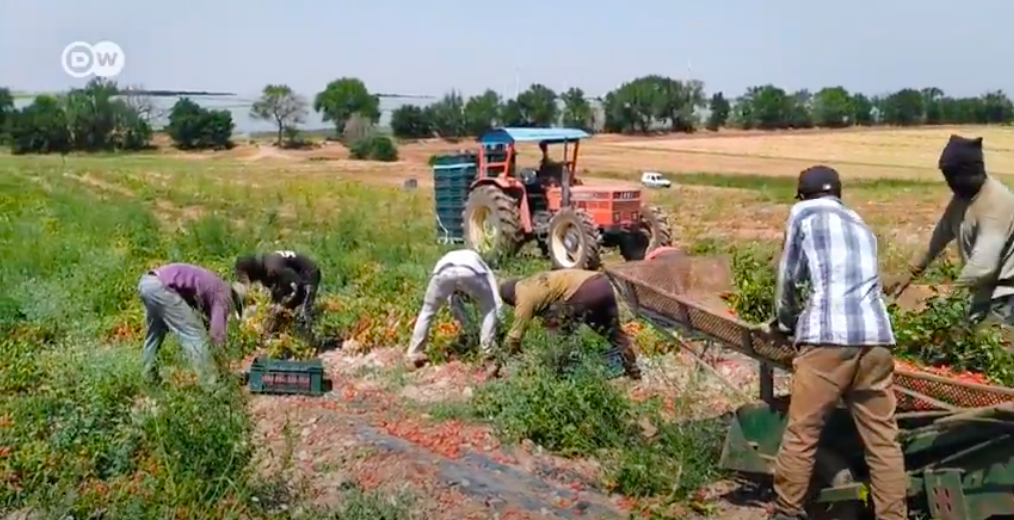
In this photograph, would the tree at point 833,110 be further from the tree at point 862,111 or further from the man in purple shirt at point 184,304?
the man in purple shirt at point 184,304

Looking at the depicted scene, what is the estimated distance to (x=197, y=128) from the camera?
70.6m

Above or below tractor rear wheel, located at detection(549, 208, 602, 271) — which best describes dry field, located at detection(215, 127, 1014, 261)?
below

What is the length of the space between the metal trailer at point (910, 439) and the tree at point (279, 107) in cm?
7435

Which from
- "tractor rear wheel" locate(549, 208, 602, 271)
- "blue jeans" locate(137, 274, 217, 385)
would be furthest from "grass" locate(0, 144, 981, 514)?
"tractor rear wheel" locate(549, 208, 602, 271)

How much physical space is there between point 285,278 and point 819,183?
17.4 feet

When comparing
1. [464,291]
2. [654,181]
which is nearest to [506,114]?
[654,181]

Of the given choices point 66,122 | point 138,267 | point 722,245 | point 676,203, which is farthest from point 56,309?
point 66,122

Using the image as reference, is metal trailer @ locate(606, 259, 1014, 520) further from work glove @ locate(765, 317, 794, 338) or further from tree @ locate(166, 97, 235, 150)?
tree @ locate(166, 97, 235, 150)

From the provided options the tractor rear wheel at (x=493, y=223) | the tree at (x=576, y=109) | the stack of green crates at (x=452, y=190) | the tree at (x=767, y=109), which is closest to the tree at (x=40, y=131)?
the tree at (x=576, y=109)

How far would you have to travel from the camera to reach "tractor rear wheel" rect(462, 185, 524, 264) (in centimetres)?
1480

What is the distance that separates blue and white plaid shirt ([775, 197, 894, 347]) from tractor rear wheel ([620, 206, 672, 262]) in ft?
29.6

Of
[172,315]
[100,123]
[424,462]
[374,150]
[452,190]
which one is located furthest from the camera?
[100,123]

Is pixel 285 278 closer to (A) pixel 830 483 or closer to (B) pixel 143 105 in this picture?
(A) pixel 830 483

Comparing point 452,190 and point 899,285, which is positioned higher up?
point 899,285
